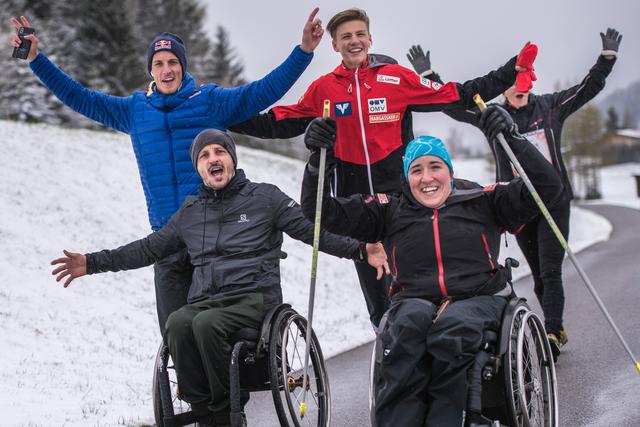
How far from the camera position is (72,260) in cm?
424

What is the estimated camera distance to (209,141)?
4199mm

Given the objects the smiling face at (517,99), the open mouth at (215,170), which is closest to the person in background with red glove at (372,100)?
the open mouth at (215,170)

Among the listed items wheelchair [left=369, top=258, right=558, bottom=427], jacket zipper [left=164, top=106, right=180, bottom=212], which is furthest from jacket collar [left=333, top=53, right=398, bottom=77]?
wheelchair [left=369, top=258, right=558, bottom=427]

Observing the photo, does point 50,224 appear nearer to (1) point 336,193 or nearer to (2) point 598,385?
(1) point 336,193

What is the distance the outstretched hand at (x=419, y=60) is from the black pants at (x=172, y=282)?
2139 mm

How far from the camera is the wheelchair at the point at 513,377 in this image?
3.04 meters

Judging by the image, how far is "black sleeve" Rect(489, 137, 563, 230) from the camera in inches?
142

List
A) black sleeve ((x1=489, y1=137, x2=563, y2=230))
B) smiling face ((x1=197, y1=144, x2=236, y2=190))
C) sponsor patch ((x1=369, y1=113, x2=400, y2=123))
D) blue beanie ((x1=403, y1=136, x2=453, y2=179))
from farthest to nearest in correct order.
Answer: sponsor patch ((x1=369, y1=113, x2=400, y2=123)), smiling face ((x1=197, y1=144, x2=236, y2=190)), blue beanie ((x1=403, y1=136, x2=453, y2=179)), black sleeve ((x1=489, y1=137, x2=563, y2=230))

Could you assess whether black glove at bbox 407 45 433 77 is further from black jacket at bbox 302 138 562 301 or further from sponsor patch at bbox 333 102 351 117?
black jacket at bbox 302 138 562 301

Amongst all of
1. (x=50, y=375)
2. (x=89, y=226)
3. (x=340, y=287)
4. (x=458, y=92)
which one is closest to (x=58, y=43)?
(x=89, y=226)

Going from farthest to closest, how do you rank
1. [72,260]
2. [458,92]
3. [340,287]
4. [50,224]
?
1. [340,287]
2. [50,224]
3. [458,92]
4. [72,260]

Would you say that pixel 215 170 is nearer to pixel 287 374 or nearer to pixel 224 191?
pixel 224 191

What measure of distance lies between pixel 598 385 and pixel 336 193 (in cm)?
219

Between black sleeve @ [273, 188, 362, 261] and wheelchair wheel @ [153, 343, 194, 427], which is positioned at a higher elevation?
black sleeve @ [273, 188, 362, 261]
